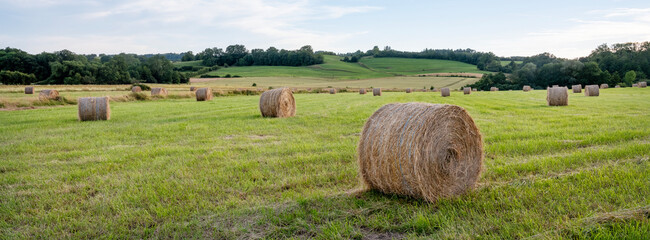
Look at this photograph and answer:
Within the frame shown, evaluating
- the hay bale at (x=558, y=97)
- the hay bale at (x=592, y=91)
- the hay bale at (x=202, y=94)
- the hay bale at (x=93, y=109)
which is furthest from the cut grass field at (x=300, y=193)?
the hay bale at (x=592, y=91)

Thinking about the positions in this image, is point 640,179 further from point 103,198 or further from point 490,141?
point 103,198

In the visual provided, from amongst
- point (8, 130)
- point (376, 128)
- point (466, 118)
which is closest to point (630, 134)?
point (466, 118)

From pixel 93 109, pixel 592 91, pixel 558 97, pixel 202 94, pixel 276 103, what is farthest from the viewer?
pixel 592 91

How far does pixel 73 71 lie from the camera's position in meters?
62.8

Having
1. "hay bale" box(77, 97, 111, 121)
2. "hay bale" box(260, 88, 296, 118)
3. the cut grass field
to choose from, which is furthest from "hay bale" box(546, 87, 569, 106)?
"hay bale" box(77, 97, 111, 121)

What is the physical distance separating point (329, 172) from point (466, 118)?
2251mm

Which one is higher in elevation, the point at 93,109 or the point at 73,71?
the point at 73,71

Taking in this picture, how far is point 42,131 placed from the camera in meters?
12.5

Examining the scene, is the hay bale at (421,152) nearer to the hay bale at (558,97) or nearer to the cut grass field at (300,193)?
the cut grass field at (300,193)

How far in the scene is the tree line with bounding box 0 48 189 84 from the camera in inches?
2436

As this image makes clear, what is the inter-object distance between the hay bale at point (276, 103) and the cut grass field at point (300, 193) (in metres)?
6.43

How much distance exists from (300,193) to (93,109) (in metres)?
13.4

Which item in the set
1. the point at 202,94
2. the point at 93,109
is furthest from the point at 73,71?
the point at 93,109

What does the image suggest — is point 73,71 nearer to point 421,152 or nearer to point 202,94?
point 202,94
